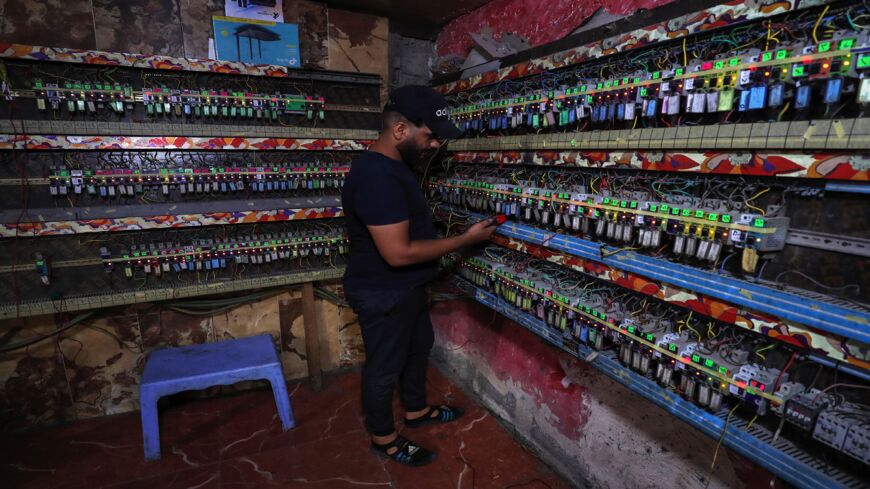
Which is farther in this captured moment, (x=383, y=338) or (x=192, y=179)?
(x=192, y=179)

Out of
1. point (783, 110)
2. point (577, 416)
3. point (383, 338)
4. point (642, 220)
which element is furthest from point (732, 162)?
point (383, 338)

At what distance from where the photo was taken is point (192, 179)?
107 inches

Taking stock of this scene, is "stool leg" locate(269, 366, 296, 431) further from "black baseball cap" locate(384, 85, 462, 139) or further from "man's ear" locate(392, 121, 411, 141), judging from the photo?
"black baseball cap" locate(384, 85, 462, 139)

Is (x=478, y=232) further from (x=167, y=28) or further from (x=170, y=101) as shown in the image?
(x=167, y=28)

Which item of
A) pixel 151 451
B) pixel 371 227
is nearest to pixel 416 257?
pixel 371 227

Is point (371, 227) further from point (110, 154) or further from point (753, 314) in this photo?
point (110, 154)

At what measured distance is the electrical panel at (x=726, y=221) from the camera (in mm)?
1130

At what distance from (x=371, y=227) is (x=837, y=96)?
5.09ft

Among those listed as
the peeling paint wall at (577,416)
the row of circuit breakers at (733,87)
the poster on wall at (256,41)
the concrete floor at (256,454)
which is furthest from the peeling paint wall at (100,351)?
the row of circuit breakers at (733,87)

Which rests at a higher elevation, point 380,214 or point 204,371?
point 380,214

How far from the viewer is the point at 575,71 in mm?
1945

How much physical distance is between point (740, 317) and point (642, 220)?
1.43 feet

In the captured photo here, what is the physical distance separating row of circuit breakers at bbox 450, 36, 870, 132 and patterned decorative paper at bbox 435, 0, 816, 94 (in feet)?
0.35

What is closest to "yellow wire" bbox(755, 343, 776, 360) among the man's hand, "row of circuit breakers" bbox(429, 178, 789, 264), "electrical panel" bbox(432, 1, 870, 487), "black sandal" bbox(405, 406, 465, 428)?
"electrical panel" bbox(432, 1, 870, 487)
